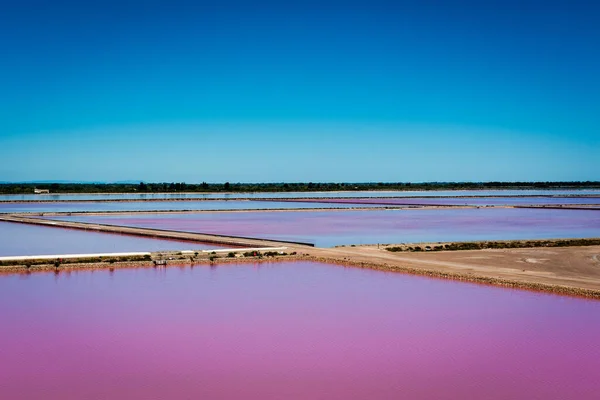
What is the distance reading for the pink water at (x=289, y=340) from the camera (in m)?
7.55

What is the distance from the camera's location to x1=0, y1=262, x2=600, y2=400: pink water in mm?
7555

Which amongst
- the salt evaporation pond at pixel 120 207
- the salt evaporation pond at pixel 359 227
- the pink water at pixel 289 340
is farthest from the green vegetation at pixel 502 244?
the salt evaporation pond at pixel 120 207

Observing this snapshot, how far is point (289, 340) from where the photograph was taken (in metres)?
9.45

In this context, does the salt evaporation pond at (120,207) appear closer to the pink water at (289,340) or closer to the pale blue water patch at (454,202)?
the pale blue water patch at (454,202)

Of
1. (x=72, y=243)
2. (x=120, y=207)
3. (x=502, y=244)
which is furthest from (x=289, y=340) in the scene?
(x=120, y=207)

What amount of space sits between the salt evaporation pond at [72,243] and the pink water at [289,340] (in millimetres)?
5073

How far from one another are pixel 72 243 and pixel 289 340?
14.4m

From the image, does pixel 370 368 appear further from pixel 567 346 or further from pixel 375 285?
pixel 375 285

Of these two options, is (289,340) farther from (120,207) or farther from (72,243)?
(120,207)

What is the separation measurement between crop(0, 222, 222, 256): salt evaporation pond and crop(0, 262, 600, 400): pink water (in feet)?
16.6

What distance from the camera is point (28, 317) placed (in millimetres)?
10742

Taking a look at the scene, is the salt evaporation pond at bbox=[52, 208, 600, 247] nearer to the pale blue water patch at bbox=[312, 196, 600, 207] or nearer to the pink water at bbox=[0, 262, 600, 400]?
the pink water at bbox=[0, 262, 600, 400]

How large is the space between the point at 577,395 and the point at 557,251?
→ 13764 millimetres

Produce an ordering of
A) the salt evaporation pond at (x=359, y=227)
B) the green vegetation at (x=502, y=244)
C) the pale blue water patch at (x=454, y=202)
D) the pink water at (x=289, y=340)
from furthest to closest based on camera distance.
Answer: the pale blue water patch at (x=454, y=202) → the salt evaporation pond at (x=359, y=227) → the green vegetation at (x=502, y=244) → the pink water at (x=289, y=340)
